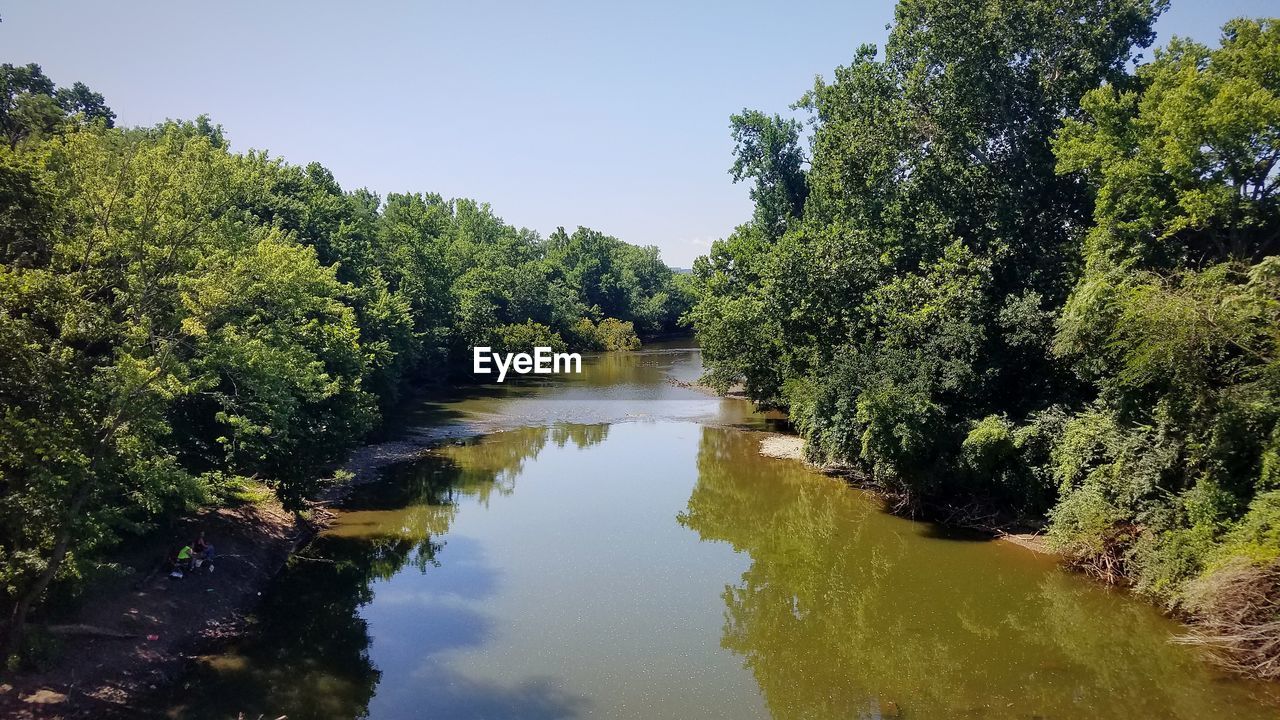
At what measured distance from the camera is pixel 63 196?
14297 millimetres

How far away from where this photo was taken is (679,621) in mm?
17688

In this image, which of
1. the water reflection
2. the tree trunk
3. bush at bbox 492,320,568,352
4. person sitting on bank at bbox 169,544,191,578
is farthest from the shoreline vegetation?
bush at bbox 492,320,568,352

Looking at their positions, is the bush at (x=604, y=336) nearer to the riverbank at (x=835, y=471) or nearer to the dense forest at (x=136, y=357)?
the riverbank at (x=835, y=471)

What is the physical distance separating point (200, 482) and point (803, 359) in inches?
892

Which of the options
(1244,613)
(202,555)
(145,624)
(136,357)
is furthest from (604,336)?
(1244,613)

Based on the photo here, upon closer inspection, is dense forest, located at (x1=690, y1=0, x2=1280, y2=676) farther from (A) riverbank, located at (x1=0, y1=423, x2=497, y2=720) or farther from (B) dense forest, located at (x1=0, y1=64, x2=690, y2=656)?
(A) riverbank, located at (x1=0, y1=423, x2=497, y2=720)

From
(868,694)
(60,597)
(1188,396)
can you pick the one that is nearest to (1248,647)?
(1188,396)

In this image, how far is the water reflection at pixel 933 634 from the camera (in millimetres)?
14078

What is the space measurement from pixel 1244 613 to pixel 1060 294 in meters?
11.4

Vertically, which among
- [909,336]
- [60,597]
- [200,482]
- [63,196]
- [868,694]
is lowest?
[868,694]

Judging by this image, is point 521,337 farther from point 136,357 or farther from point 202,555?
point 136,357

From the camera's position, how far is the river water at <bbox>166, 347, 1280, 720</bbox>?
14.0 metres

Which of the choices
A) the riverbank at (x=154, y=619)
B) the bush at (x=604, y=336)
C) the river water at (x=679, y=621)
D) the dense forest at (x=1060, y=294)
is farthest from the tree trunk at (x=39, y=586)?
the bush at (x=604, y=336)

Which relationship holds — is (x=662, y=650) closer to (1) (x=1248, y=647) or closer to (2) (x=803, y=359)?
(1) (x=1248, y=647)
